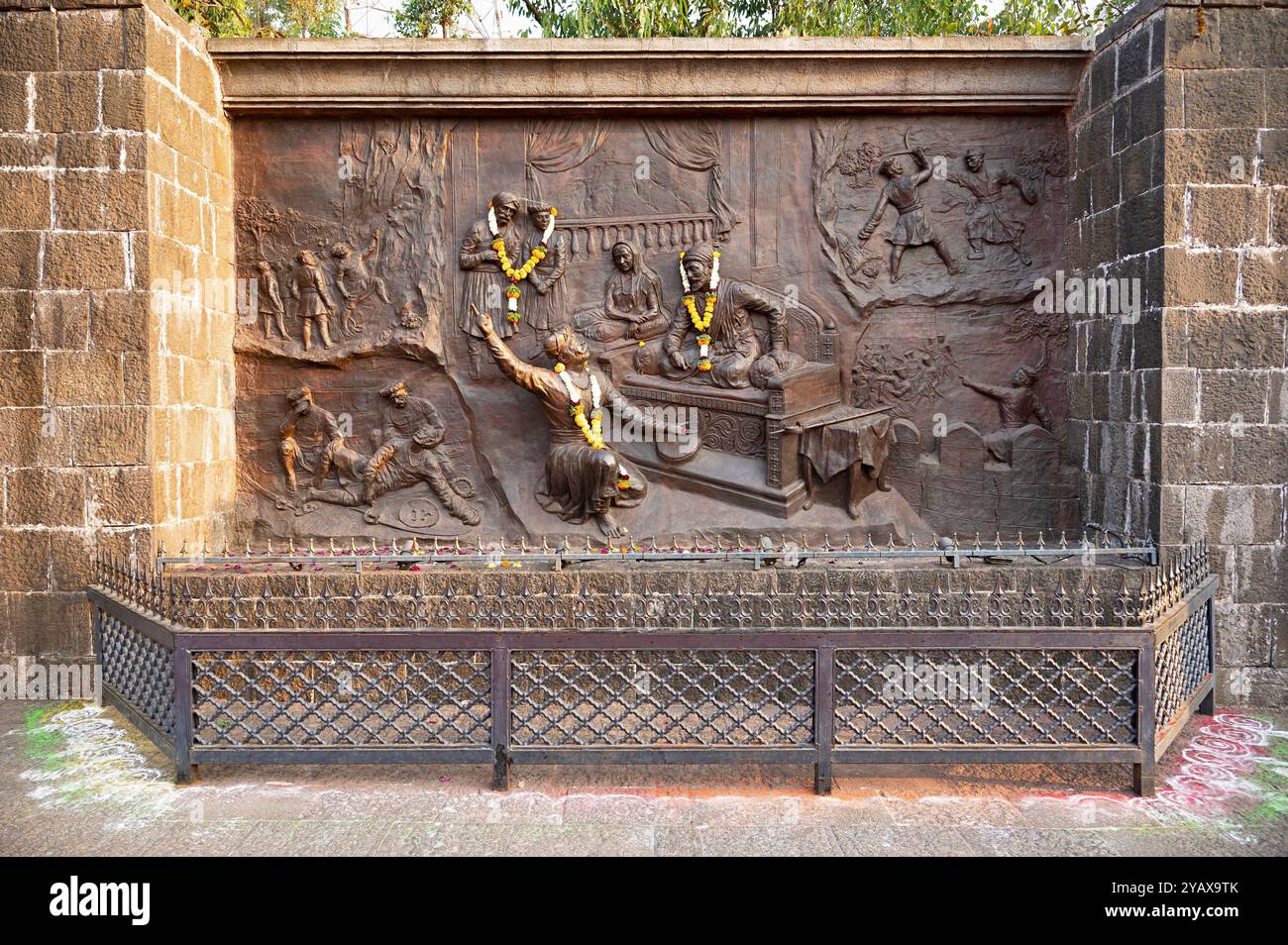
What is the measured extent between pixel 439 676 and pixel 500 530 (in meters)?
1.63

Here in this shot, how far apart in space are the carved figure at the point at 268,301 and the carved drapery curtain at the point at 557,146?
2.06m

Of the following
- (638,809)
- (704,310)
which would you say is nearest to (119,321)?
(704,310)

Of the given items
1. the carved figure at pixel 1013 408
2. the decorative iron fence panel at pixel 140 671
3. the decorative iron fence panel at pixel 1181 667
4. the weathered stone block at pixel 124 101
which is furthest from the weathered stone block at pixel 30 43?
the decorative iron fence panel at pixel 1181 667

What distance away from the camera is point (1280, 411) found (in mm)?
5852

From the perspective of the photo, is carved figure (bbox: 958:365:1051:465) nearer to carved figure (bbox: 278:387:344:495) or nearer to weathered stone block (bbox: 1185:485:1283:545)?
weathered stone block (bbox: 1185:485:1283:545)

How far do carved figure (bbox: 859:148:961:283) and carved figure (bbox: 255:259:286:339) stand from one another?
4455 mm

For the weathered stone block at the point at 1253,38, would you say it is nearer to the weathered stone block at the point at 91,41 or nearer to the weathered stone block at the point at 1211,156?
the weathered stone block at the point at 1211,156

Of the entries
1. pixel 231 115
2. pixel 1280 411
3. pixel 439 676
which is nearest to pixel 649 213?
pixel 231 115

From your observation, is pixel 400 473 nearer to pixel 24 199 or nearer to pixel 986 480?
pixel 24 199

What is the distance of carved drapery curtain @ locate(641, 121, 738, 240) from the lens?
277 inches

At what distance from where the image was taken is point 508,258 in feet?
23.0

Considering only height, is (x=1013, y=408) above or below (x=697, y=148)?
below

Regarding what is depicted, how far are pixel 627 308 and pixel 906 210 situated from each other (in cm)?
223

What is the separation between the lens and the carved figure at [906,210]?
22.9 ft
